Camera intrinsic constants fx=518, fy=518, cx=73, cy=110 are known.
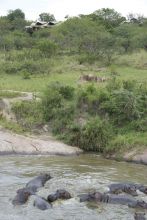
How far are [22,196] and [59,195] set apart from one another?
49.5 inches

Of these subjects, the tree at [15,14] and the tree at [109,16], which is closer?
the tree at [109,16]

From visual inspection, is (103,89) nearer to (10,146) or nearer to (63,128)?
(63,128)

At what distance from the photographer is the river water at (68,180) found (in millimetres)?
16406

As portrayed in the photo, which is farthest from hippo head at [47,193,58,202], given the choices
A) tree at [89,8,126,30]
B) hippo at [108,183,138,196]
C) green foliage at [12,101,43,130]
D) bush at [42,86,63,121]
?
tree at [89,8,126,30]

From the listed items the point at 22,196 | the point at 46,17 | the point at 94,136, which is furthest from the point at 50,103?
the point at 46,17

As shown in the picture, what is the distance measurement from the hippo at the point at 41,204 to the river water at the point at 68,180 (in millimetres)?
168

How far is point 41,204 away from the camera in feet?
55.0

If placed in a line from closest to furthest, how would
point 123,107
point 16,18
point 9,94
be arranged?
point 123,107 < point 9,94 < point 16,18

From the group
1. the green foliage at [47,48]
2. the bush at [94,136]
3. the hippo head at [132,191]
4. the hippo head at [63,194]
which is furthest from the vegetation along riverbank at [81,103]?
the hippo head at [63,194]

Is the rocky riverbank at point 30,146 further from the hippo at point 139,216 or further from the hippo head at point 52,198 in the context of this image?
the hippo at point 139,216

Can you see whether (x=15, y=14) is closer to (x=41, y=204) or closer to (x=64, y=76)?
(x=64, y=76)

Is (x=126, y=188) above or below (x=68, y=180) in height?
above

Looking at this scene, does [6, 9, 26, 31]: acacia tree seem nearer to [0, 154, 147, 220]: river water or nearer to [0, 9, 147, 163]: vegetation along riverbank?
[0, 9, 147, 163]: vegetation along riverbank

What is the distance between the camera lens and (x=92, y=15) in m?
83.9
